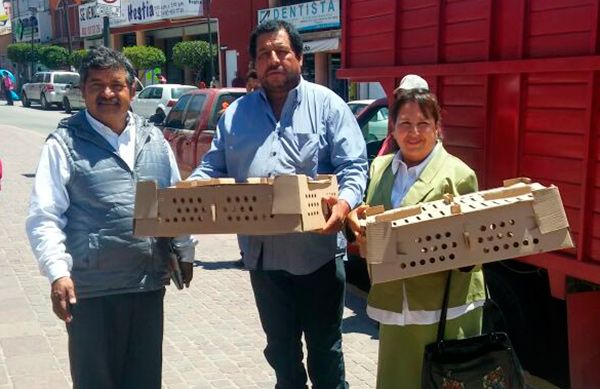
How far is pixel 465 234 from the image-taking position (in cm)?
237

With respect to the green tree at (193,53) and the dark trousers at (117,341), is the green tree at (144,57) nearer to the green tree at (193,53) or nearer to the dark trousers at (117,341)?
the green tree at (193,53)

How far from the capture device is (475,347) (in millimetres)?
2637

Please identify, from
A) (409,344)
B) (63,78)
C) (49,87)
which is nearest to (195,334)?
(409,344)

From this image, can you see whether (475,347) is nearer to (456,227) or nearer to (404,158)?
(456,227)

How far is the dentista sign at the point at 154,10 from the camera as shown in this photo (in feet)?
102

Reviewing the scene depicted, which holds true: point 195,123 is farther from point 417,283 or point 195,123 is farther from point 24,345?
point 417,283

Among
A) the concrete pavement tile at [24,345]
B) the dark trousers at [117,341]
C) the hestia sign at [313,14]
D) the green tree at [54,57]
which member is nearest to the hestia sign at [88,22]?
the green tree at [54,57]

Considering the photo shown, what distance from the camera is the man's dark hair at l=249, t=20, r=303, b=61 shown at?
2988 mm

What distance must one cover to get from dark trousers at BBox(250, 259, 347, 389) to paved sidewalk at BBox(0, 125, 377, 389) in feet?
3.35

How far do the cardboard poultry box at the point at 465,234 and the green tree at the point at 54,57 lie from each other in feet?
136

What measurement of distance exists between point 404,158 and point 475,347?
2.61 ft

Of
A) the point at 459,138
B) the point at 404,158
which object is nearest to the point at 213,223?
the point at 404,158

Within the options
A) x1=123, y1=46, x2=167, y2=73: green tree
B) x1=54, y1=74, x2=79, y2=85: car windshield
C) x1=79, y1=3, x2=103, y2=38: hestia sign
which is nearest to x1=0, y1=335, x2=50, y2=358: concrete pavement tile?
x1=123, y1=46, x2=167, y2=73: green tree

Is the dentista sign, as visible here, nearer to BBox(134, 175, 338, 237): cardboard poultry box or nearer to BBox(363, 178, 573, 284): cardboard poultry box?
BBox(134, 175, 338, 237): cardboard poultry box
